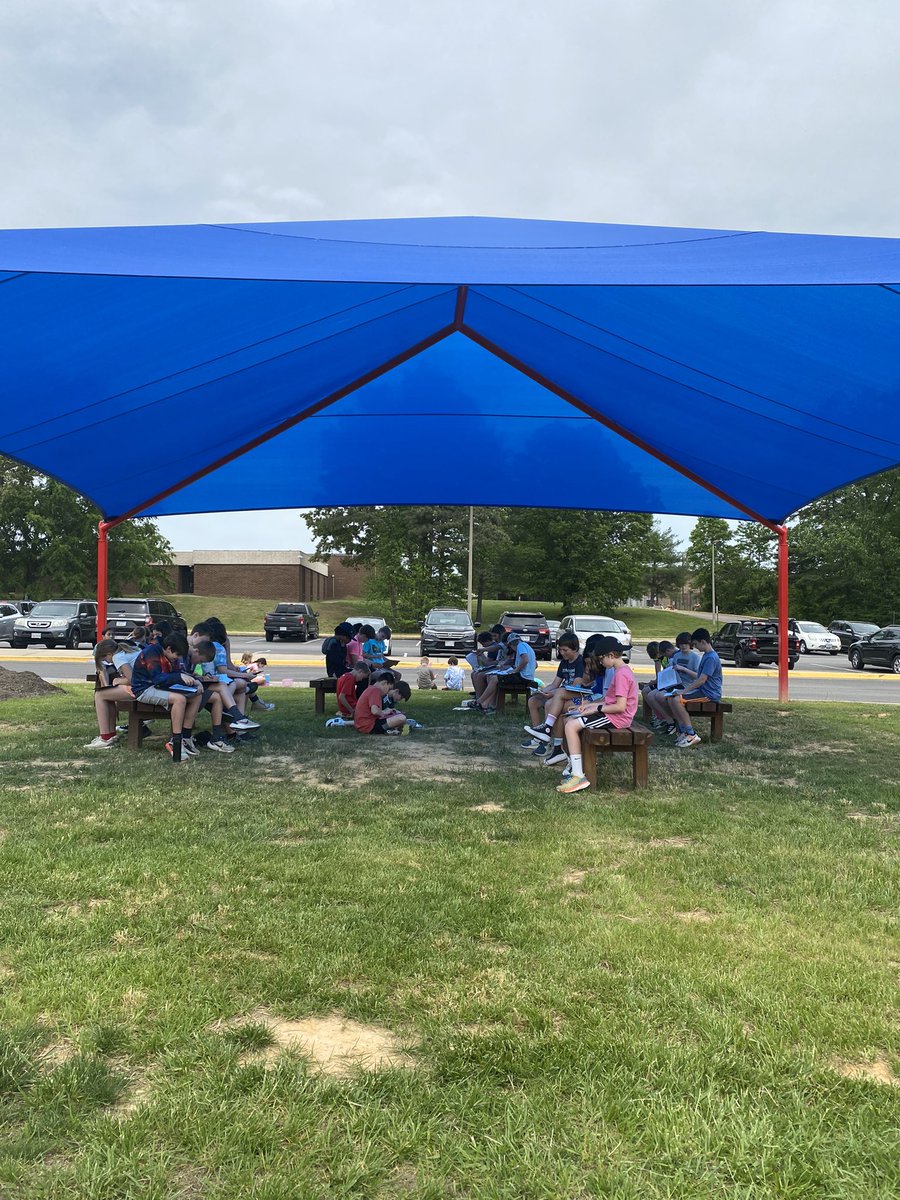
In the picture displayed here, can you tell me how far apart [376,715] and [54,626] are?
2272 cm

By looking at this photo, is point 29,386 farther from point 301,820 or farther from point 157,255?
point 301,820

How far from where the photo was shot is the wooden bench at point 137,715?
863 cm

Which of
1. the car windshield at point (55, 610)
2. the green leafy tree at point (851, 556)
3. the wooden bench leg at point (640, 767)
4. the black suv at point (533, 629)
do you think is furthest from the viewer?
the green leafy tree at point (851, 556)

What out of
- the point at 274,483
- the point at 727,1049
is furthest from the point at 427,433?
the point at 727,1049

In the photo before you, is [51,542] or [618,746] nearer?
[618,746]

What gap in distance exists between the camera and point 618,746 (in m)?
7.35

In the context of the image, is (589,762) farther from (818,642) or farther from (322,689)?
(818,642)

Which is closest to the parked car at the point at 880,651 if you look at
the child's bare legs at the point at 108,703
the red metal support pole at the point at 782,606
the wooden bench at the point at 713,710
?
the red metal support pole at the point at 782,606

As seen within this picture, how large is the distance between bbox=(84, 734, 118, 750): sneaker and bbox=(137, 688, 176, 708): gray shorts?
843 mm

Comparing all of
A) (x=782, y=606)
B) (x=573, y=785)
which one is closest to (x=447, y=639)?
(x=782, y=606)

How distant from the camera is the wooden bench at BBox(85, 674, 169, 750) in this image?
340 inches

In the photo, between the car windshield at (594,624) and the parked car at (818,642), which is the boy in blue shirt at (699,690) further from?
the parked car at (818,642)

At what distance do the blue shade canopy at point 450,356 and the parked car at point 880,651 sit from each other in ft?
56.5

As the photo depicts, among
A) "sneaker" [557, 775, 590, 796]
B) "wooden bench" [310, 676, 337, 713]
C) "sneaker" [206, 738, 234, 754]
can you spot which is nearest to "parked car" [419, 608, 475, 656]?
A: "wooden bench" [310, 676, 337, 713]
